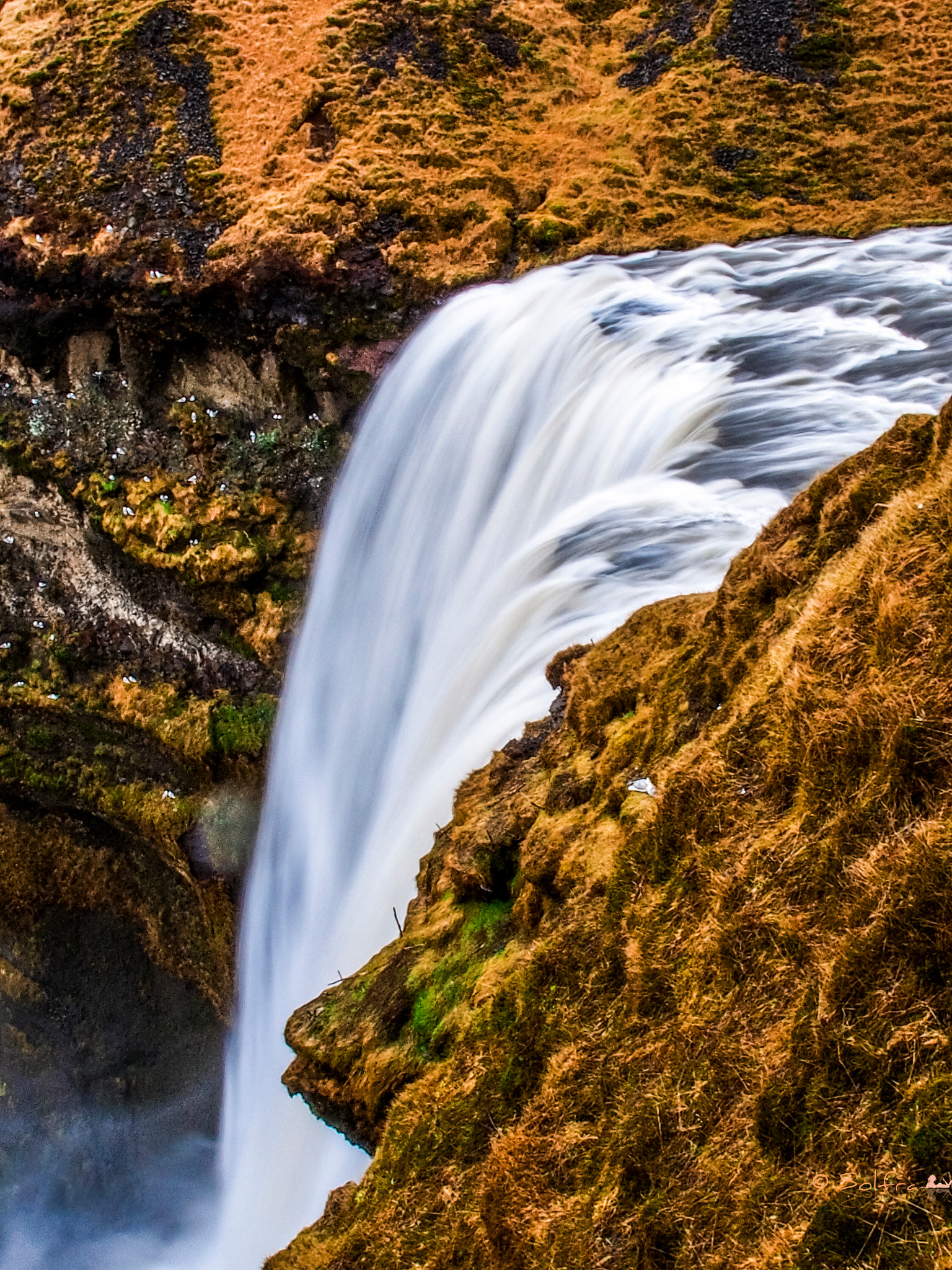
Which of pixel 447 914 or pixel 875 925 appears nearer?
pixel 875 925

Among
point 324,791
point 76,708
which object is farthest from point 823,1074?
point 76,708

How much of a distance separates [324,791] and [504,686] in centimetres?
369

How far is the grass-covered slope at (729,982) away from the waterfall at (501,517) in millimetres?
2921

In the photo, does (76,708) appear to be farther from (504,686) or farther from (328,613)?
(504,686)

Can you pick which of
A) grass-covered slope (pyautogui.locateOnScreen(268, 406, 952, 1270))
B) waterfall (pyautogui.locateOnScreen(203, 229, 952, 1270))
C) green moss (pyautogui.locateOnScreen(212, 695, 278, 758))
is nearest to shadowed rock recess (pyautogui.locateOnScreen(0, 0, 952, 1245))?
green moss (pyautogui.locateOnScreen(212, 695, 278, 758))

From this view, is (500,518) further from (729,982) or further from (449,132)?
(729,982)

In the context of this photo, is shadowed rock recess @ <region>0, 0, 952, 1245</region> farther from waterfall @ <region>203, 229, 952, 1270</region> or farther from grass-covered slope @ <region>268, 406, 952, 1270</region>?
grass-covered slope @ <region>268, 406, 952, 1270</region>

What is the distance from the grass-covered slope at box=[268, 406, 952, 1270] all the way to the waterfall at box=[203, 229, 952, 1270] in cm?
292

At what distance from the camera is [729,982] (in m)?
2.77

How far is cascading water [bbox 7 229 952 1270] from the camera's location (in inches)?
297

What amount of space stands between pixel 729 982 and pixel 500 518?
6695 mm

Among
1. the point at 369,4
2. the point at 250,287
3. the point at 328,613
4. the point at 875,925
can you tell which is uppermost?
the point at 369,4

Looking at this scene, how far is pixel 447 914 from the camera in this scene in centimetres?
452

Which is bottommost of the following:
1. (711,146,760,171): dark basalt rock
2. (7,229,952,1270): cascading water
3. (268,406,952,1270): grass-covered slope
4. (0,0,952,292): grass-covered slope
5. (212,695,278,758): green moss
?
(212,695,278,758): green moss
